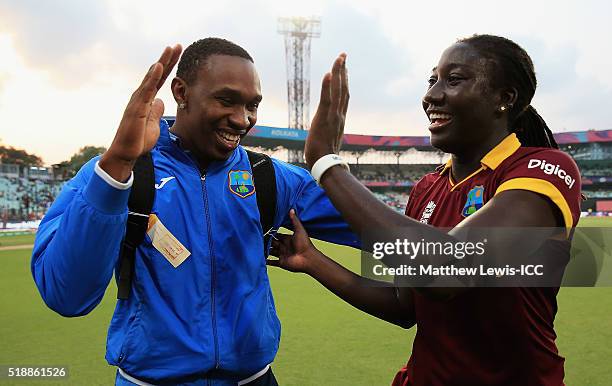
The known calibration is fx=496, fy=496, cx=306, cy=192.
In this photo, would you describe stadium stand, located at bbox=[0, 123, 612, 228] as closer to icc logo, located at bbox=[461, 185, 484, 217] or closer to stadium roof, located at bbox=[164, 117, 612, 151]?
stadium roof, located at bbox=[164, 117, 612, 151]

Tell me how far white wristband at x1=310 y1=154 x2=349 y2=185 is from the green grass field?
10.5 ft

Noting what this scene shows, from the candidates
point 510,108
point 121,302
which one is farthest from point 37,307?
point 510,108

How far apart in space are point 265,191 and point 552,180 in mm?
1178

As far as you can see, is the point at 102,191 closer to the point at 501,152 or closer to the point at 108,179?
the point at 108,179

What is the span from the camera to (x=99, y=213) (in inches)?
59.8

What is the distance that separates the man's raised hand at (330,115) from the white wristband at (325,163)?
0.04 metres

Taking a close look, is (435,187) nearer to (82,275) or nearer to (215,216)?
(215,216)

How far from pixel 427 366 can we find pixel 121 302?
1273 mm

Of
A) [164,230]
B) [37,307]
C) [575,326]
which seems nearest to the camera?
[164,230]

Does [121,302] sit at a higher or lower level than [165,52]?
lower

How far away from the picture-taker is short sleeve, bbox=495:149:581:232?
165cm

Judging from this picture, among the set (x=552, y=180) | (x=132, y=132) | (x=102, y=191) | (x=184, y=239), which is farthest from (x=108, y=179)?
(x=552, y=180)

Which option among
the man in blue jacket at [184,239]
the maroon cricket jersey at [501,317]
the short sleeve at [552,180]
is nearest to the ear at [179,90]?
the man in blue jacket at [184,239]

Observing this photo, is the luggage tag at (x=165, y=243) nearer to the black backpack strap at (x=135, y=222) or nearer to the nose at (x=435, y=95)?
the black backpack strap at (x=135, y=222)
